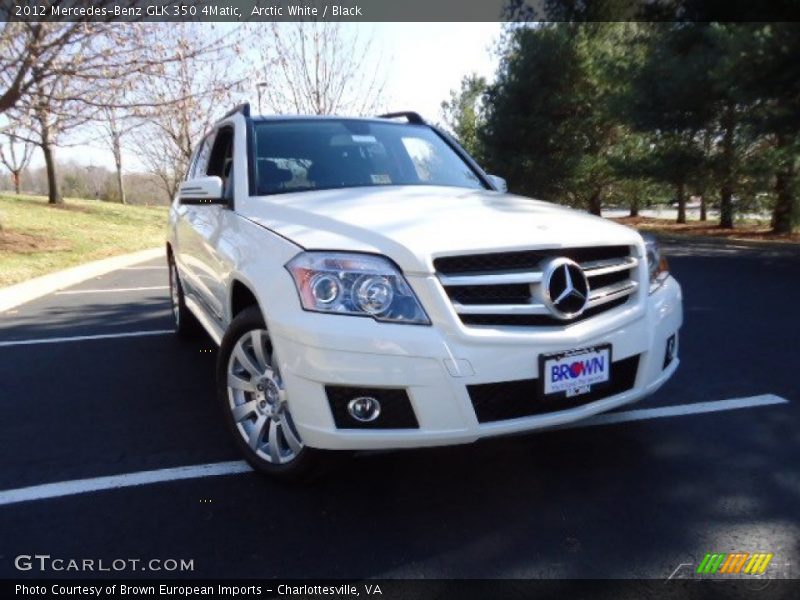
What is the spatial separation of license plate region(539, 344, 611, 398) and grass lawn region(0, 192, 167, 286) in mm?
9434

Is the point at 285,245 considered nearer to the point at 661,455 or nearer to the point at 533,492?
the point at 533,492

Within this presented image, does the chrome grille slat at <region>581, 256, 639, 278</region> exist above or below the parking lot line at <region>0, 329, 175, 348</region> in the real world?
above

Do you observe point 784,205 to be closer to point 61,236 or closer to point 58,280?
point 58,280

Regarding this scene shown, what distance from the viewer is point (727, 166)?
18.8 m

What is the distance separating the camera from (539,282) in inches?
104

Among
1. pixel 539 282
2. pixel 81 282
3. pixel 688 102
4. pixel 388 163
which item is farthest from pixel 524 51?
pixel 539 282

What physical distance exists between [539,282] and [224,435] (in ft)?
6.62

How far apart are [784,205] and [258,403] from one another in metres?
19.9

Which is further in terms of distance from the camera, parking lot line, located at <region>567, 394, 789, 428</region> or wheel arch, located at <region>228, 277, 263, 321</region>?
parking lot line, located at <region>567, 394, 789, 428</region>

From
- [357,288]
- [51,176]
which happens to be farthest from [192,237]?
[51,176]

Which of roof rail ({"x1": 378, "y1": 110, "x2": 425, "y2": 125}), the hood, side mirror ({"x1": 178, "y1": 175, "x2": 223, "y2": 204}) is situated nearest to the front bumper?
the hood

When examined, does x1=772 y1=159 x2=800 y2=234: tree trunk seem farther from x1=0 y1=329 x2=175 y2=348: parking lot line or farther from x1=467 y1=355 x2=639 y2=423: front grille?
x1=467 y1=355 x2=639 y2=423: front grille

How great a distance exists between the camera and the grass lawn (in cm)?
1165

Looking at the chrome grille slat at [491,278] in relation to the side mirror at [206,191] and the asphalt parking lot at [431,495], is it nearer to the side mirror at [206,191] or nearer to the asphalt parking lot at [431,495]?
the asphalt parking lot at [431,495]
